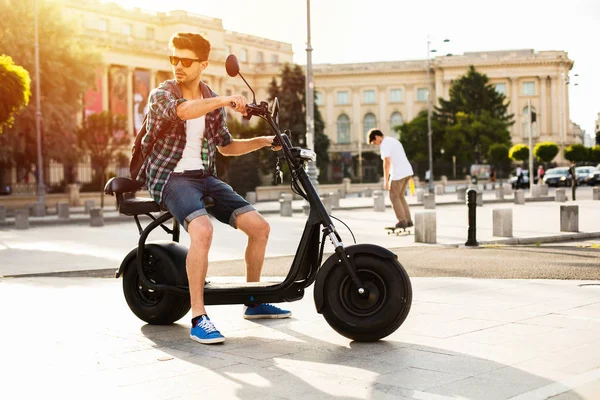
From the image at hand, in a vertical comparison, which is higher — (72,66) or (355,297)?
(72,66)

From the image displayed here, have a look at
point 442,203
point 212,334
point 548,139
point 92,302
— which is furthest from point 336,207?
point 548,139

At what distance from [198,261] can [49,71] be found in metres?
35.7

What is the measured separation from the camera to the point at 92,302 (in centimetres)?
723

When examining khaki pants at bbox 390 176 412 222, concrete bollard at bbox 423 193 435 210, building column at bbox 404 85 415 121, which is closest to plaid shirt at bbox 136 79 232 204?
khaki pants at bbox 390 176 412 222

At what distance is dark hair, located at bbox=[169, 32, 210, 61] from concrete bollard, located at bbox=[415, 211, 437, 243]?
8431 millimetres

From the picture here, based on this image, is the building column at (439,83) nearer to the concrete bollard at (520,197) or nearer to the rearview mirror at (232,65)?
the concrete bollard at (520,197)

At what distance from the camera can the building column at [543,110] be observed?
10156 cm

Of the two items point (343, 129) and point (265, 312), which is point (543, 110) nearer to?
point (343, 129)

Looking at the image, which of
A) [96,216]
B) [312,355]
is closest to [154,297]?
[312,355]

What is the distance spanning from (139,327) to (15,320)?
39.3 inches

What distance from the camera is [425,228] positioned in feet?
45.0

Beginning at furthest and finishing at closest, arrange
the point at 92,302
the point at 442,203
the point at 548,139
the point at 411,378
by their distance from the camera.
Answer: the point at 548,139, the point at 442,203, the point at 92,302, the point at 411,378

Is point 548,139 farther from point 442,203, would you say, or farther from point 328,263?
point 328,263

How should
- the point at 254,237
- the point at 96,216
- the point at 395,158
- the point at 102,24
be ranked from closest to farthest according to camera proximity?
1. the point at 254,237
2. the point at 395,158
3. the point at 96,216
4. the point at 102,24
